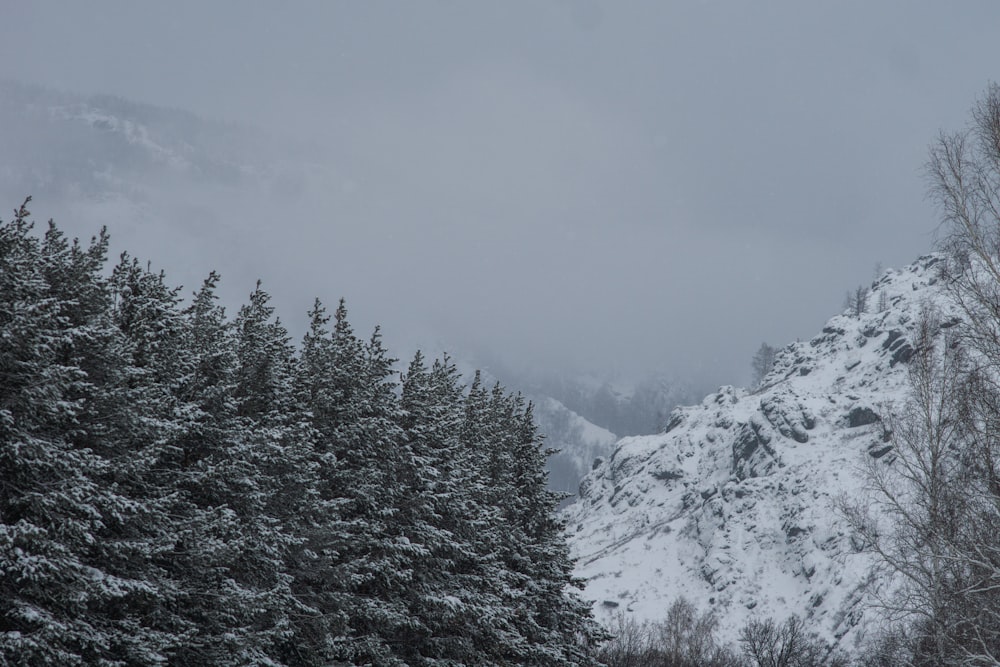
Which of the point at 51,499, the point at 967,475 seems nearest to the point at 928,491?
the point at 967,475

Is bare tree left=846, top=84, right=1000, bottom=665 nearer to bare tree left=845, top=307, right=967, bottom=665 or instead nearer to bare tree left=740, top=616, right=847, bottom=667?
bare tree left=845, top=307, right=967, bottom=665

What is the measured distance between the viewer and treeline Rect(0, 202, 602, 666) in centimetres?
1315

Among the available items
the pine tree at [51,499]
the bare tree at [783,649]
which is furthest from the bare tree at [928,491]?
the bare tree at [783,649]

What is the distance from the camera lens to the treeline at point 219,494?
13148mm

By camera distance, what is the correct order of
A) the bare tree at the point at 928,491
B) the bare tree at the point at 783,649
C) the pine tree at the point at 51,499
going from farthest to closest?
the bare tree at the point at 783,649, the bare tree at the point at 928,491, the pine tree at the point at 51,499

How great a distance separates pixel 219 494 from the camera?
57.9ft

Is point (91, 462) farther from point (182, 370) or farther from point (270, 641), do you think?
point (270, 641)

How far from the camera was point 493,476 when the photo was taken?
3045cm

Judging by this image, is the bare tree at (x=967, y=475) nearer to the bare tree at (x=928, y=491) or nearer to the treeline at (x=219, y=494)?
the bare tree at (x=928, y=491)

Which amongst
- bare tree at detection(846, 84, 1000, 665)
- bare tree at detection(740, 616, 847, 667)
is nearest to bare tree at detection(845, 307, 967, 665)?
bare tree at detection(846, 84, 1000, 665)

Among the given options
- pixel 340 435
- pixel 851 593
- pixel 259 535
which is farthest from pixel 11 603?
pixel 851 593

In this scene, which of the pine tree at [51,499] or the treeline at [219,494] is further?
the treeline at [219,494]

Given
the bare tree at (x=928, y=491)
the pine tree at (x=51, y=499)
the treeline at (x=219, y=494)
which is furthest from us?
the bare tree at (x=928, y=491)

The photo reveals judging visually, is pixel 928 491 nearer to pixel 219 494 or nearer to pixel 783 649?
pixel 219 494
